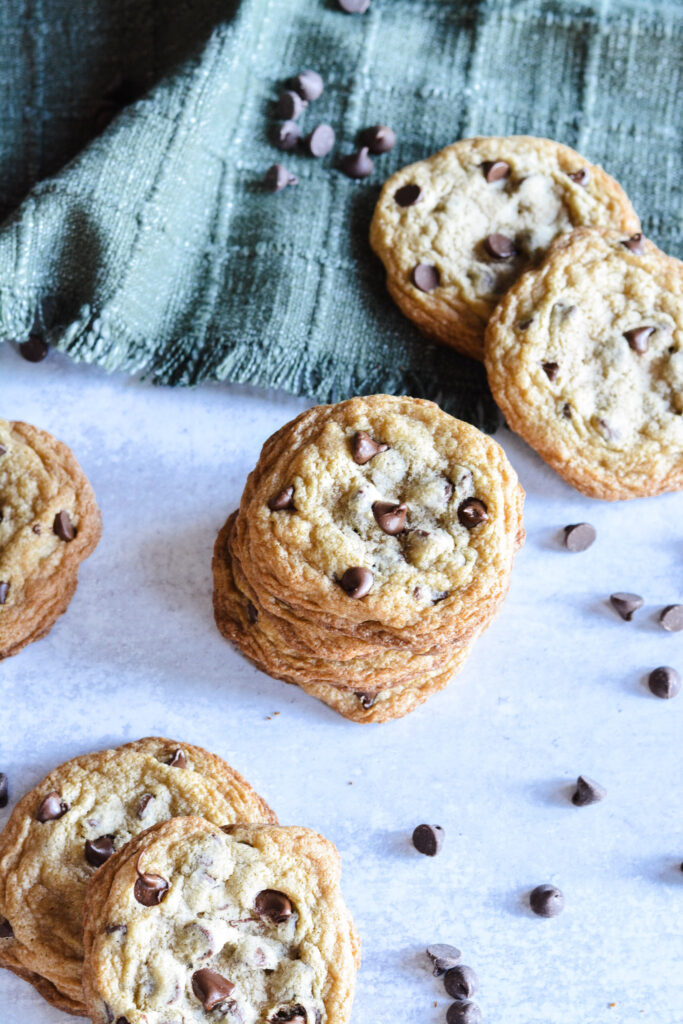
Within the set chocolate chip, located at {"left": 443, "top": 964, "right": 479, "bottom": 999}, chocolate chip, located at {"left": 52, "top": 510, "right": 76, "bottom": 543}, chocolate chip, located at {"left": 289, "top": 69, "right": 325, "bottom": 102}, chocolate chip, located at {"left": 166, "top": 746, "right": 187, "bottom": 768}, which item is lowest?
chocolate chip, located at {"left": 443, "top": 964, "right": 479, "bottom": 999}

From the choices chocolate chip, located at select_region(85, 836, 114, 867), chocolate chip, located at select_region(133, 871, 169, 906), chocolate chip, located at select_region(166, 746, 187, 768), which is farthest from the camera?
chocolate chip, located at select_region(166, 746, 187, 768)

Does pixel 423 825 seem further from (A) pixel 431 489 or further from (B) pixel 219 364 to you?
(B) pixel 219 364

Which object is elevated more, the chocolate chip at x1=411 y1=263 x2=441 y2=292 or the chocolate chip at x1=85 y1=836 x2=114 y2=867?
the chocolate chip at x1=411 y1=263 x2=441 y2=292

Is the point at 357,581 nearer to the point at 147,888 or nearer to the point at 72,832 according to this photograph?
the point at 147,888

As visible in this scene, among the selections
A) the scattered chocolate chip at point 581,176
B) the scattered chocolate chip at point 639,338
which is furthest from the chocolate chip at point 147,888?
the scattered chocolate chip at point 581,176

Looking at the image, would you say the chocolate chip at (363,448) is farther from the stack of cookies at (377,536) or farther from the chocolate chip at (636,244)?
the chocolate chip at (636,244)

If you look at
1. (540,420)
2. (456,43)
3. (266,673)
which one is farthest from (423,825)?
(456,43)

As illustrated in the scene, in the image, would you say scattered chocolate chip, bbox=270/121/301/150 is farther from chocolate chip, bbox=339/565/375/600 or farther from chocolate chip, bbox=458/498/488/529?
chocolate chip, bbox=339/565/375/600

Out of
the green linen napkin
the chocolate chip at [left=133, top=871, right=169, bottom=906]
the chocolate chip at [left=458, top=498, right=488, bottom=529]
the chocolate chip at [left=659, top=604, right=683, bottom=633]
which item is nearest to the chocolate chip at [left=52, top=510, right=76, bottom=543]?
the green linen napkin
